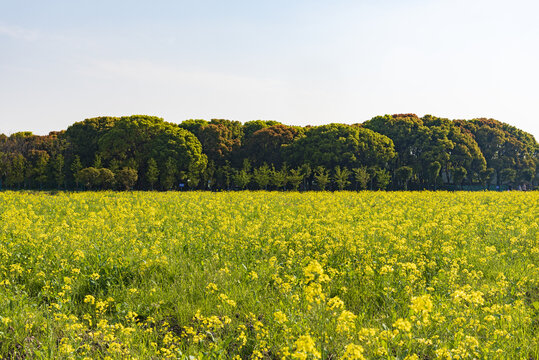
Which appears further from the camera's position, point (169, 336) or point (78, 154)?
point (78, 154)

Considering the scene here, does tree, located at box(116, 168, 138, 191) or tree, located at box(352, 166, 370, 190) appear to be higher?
tree, located at box(352, 166, 370, 190)

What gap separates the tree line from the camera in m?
49.6

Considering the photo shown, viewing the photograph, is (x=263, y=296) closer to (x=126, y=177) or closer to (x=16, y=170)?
(x=126, y=177)

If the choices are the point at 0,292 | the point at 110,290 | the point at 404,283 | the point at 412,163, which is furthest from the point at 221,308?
the point at 412,163

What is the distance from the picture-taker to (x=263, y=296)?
640 cm

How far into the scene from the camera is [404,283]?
6.61 meters

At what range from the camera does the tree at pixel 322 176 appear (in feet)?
151

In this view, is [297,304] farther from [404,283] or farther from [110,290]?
[110,290]

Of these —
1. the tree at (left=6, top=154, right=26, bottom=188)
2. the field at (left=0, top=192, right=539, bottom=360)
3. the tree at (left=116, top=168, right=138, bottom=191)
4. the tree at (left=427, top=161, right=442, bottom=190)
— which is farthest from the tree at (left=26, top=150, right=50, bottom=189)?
the tree at (left=427, top=161, right=442, bottom=190)

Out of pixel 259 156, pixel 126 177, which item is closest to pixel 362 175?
pixel 259 156

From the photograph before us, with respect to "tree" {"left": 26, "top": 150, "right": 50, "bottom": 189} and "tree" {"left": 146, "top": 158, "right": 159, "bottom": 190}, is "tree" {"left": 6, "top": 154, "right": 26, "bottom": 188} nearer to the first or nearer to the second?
"tree" {"left": 26, "top": 150, "right": 50, "bottom": 189}

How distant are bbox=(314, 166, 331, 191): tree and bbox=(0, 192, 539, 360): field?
3496 cm

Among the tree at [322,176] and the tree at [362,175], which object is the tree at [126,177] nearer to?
the tree at [322,176]

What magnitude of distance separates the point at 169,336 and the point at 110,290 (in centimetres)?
229
